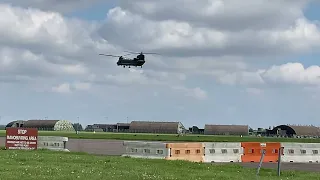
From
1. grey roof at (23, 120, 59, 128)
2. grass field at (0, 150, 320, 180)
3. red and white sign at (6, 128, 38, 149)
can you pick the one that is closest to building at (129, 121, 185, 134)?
grey roof at (23, 120, 59, 128)

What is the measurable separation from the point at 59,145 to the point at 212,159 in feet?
32.3

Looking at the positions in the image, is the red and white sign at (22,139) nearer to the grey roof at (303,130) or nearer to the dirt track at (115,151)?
the dirt track at (115,151)

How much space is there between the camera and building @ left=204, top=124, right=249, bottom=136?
7101 inches

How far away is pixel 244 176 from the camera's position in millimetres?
18594

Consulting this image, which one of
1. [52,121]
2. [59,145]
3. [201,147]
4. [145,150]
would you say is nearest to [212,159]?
[201,147]

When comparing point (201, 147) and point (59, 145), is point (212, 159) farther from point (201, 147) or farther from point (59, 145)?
point (59, 145)

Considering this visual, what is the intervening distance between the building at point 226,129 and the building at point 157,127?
8438 mm

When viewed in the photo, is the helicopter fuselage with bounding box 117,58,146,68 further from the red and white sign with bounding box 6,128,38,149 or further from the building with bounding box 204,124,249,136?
the building with bounding box 204,124,249,136

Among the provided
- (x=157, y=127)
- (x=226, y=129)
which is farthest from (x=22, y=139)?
(x=226, y=129)

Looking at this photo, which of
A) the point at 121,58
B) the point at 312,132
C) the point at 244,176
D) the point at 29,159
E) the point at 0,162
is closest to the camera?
the point at 244,176

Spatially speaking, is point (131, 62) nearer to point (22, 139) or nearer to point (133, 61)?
point (133, 61)

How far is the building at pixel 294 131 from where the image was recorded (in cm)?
16600

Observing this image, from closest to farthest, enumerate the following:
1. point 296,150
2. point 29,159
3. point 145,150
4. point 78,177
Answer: point 78,177
point 29,159
point 145,150
point 296,150

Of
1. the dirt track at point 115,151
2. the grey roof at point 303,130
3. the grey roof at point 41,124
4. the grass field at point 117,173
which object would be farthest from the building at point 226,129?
the grass field at point 117,173
